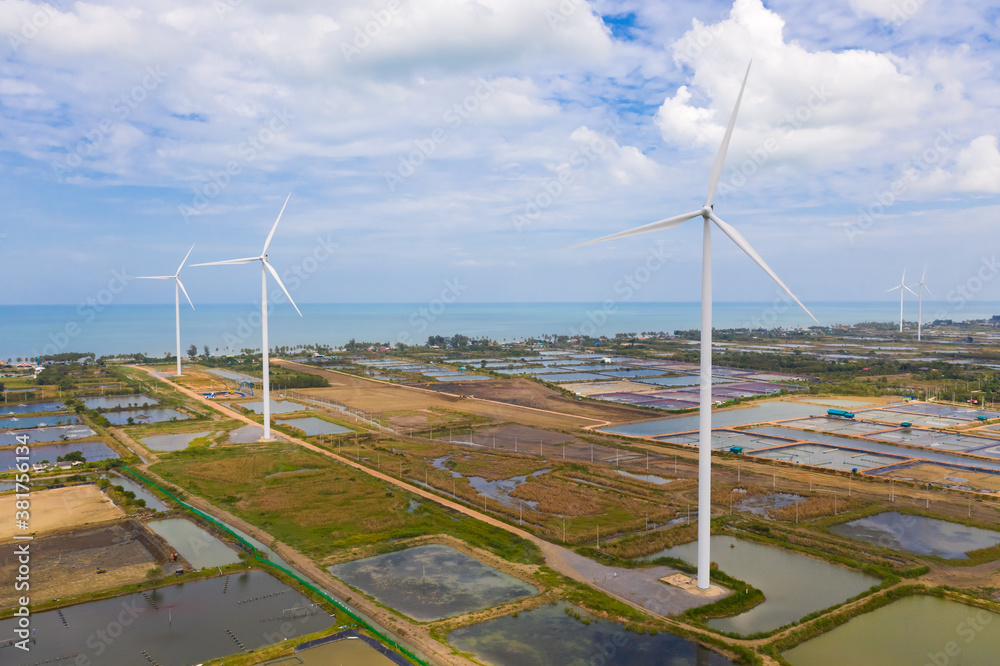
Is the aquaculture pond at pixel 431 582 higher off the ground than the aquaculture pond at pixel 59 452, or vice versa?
the aquaculture pond at pixel 59 452

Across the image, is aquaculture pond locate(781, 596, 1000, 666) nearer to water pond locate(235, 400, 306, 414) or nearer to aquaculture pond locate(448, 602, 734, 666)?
aquaculture pond locate(448, 602, 734, 666)

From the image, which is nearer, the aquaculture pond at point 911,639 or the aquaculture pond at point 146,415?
the aquaculture pond at point 911,639

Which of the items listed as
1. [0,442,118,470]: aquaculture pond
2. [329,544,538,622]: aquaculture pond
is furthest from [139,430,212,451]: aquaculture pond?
[329,544,538,622]: aquaculture pond

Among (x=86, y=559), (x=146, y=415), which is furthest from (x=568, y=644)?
(x=146, y=415)

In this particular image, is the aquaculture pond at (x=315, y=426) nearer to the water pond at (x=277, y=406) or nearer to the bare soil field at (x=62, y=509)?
the water pond at (x=277, y=406)

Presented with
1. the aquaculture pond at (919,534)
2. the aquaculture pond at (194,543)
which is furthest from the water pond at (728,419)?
the aquaculture pond at (194,543)

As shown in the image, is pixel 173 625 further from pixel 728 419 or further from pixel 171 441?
pixel 728 419
